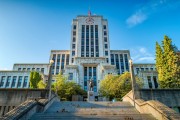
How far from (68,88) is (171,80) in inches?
721

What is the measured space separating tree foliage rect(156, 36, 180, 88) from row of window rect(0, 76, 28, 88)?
4410cm

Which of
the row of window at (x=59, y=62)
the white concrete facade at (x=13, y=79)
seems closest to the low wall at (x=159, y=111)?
the white concrete facade at (x=13, y=79)

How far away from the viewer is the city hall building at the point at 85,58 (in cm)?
5106

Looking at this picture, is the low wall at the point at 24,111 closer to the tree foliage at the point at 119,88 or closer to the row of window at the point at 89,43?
the tree foliage at the point at 119,88

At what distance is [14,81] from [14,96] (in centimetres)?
4634

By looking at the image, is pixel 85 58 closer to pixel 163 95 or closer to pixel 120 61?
pixel 120 61

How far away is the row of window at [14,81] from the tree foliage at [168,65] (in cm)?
4410

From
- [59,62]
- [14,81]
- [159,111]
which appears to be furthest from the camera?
[59,62]

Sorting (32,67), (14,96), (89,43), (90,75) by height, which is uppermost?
(89,43)

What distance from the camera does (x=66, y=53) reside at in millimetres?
74062

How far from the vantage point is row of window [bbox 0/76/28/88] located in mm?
54047

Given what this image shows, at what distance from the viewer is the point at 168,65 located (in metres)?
27.8

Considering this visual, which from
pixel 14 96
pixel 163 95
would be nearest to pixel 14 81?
pixel 14 96

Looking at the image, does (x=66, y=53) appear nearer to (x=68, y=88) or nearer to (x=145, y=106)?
(x=68, y=88)
